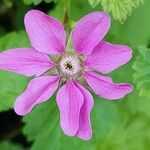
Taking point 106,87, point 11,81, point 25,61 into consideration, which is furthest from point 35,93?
point 11,81

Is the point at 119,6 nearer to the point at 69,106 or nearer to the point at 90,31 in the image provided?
the point at 90,31

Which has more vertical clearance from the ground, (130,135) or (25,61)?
(25,61)

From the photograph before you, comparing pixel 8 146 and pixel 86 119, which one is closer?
pixel 86 119

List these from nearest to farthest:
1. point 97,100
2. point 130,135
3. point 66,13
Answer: point 66,13, point 97,100, point 130,135

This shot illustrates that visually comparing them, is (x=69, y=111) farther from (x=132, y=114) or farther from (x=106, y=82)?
(x=132, y=114)

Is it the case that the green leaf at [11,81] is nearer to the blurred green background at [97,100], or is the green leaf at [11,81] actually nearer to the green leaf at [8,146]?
the blurred green background at [97,100]

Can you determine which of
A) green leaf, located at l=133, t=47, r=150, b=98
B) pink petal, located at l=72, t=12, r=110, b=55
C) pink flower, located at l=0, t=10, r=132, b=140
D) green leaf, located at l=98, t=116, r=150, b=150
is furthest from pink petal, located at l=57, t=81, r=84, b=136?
green leaf, located at l=98, t=116, r=150, b=150

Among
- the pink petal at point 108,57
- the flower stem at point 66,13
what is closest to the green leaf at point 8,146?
the flower stem at point 66,13

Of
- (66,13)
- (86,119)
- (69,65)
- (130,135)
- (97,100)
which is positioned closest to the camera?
(86,119)
